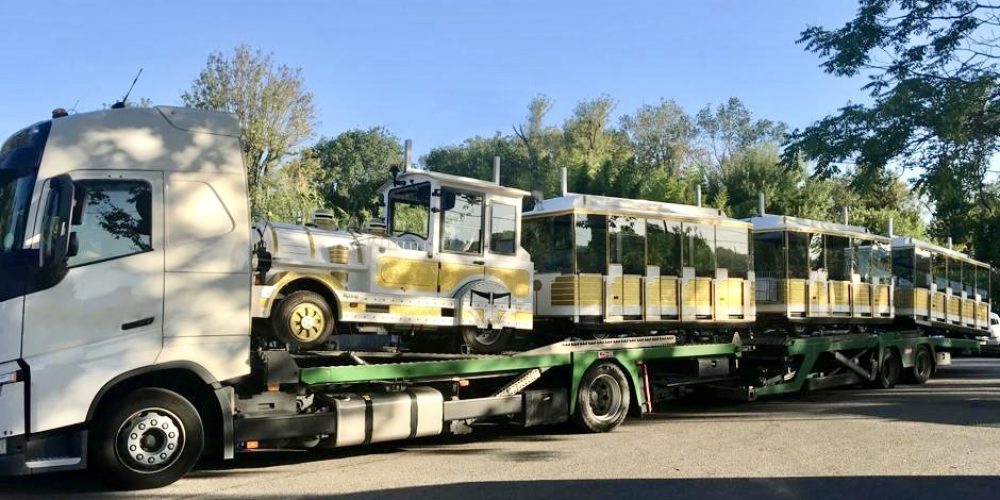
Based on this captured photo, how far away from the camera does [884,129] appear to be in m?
15.1

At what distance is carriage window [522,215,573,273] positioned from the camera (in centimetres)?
1153

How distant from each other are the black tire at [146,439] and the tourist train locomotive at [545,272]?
157 cm

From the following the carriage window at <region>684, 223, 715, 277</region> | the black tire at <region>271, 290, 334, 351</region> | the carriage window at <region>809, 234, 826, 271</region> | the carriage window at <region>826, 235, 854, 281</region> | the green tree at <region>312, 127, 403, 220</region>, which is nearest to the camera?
the black tire at <region>271, 290, 334, 351</region>

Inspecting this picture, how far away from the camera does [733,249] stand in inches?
534

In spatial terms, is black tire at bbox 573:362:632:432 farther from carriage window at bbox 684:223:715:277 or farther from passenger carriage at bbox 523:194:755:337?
carriage window at bbox 684:223:715:277

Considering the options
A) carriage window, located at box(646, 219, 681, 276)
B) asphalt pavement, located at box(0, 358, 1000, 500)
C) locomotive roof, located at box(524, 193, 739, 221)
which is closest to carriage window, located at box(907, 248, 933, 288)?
asphalt pavement, located at box(0, 358, 1000, 500)

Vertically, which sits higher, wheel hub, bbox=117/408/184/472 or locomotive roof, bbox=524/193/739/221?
locomotive roof, bbox=524/193/739/221

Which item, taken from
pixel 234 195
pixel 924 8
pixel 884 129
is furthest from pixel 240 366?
pixel 924 8

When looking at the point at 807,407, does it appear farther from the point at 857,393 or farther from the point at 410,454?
the point at 410,454

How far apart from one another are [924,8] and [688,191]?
18064 mm

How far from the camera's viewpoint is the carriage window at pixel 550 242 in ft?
37.8

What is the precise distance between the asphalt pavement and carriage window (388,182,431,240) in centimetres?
261

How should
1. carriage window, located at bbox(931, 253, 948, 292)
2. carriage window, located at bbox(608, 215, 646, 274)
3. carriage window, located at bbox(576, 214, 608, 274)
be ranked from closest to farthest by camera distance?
carriage window, located at bbox(576, 214, 608, 274)
carriage window, located at bbox(608, 215, 646, 274)
carriage window, located at bbox(931, 253, 948, 292)

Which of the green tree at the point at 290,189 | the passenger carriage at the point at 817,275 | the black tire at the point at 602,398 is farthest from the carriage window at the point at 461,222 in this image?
the green tree at the point at 290,189
